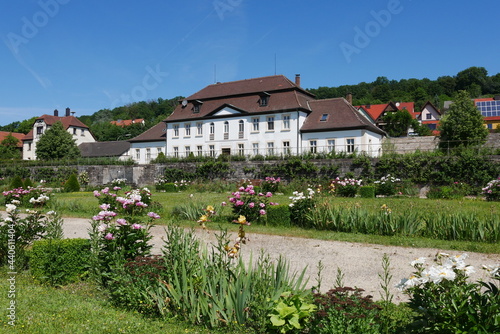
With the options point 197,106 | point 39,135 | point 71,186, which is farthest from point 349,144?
point 39,135

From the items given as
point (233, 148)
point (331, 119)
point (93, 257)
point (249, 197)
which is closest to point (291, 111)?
point (331, 119)

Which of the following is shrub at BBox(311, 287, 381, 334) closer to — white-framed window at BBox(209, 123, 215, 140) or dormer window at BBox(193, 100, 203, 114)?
white-framed window at BBox(209, 123, 215, 140)

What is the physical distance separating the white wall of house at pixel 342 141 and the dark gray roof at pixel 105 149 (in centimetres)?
Result: 3001

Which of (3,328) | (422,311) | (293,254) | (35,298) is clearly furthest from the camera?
(293,254)

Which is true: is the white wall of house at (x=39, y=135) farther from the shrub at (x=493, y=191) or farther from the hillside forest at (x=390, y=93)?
the shrub at (x=493, y=191)

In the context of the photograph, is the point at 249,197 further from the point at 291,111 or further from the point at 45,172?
the point at 45,172

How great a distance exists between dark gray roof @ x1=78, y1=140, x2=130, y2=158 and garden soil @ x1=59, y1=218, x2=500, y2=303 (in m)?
48.6

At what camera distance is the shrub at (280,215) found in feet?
38.6

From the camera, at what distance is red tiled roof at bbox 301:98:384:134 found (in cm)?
3338

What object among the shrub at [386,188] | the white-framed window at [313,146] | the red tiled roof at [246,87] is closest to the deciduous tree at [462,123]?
the white-framed window at [313,146]

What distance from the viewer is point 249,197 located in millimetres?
12078

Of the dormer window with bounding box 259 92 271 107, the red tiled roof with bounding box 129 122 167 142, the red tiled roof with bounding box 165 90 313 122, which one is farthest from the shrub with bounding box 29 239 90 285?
the red tiled roof with bounding box 129 122 167 142

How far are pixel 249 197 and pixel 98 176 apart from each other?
24.2 metres

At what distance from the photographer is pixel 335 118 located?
114 ft
